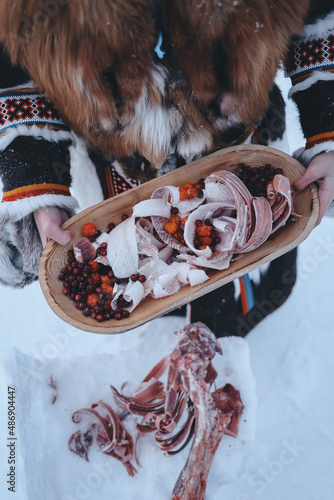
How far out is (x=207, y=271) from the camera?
910mm

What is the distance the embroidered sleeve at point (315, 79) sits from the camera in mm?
810

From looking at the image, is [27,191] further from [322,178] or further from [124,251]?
[322,178]

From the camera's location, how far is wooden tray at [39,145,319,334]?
34.0 inches

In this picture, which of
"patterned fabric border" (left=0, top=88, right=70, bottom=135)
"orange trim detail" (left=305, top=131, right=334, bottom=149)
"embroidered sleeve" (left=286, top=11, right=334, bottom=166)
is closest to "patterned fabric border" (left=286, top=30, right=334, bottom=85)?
"embroidered sleeve" (left=286, top=11, right=334, bottom=166)

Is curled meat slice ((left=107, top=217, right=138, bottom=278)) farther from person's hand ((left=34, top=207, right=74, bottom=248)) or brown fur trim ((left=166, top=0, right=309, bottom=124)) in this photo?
brown fur trim ((left=166, top=0, right=309, bottom=124))

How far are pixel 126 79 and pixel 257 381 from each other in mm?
1025

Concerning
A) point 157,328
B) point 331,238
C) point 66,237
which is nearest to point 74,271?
point 66,237

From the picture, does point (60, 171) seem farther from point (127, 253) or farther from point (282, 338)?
point (282, 338)

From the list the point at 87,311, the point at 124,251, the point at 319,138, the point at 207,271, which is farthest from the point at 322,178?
the point at 87,311

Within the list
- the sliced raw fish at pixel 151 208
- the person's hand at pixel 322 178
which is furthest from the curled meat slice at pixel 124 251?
the person's hand at pixel 322 178

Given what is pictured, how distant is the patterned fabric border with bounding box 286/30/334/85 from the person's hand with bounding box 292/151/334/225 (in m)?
0.18

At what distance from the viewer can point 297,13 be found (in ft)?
2.13

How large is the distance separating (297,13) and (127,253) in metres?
0.55

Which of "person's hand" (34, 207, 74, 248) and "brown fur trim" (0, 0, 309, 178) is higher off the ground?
"brown fur trim" (0, 0, 309, 178)
